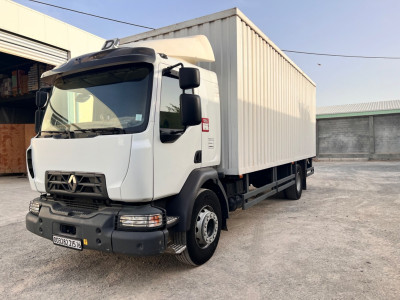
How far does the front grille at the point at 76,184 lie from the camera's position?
2.96m

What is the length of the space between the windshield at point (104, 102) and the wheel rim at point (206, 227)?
1.40 m

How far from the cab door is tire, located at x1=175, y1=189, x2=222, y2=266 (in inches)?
16.5

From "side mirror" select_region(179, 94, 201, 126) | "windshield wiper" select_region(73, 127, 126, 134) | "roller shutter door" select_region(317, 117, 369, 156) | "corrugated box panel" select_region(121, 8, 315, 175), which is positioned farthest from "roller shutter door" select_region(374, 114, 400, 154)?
"windshield wiper" select_region(73, 127, 126, 134)

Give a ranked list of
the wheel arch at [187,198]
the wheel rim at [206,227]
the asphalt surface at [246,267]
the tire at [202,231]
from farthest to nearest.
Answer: the wheel rim at [206,227] → the tire at [202,231] → the wheel arch at [187,198] → the asphalt surface at [246,267]

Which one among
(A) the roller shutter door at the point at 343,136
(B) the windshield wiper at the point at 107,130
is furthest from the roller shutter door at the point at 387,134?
(B) the windshield wiper at the point at 107,130

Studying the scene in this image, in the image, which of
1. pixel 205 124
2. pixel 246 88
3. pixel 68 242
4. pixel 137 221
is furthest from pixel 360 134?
pixel 68 242

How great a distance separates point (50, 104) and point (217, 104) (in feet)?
7.11

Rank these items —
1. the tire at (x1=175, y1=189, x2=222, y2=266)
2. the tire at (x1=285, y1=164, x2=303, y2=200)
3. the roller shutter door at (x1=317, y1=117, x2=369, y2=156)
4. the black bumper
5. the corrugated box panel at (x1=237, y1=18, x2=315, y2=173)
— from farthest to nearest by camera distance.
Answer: the roller shutter door at (x1=317, y1=117, x2=369, y2=156) < the tire at (x1=285, y1=164, x2=303, y2=200) < the corrugated box panel at (x1=237, y1=18, x2=315, y2=173) < the tire at (x1=175, y1=189, x2=222, y2=266) < the black bumper

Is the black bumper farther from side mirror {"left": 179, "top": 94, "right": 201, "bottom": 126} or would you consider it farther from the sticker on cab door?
the sticker on cab door

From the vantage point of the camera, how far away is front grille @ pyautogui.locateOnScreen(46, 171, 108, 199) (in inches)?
116

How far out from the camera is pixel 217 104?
4.19m

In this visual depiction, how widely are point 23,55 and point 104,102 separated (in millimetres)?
8867

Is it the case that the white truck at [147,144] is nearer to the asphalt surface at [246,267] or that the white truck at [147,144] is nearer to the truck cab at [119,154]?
the truck cab at [119,154]

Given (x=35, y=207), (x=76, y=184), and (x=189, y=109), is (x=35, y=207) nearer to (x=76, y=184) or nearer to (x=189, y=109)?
(x=76, y=184)
